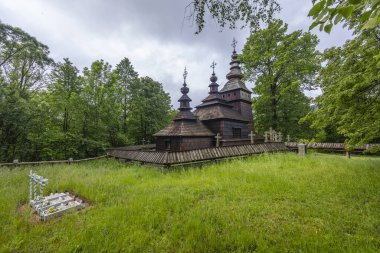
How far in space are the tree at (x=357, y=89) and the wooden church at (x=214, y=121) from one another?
31.6 feet

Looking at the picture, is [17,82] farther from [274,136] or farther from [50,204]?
[274,136]

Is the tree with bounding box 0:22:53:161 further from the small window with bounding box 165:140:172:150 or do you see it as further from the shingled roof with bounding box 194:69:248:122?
the shingled roof with bounding box 194:69:248:122

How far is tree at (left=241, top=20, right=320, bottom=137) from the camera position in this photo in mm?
17406

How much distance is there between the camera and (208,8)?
3.67 meters

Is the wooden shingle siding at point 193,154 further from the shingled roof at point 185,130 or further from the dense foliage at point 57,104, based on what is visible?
the dense foliage at point 57,104

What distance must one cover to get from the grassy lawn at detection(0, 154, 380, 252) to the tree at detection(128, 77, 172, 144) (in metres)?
17.6

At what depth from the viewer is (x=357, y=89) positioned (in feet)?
20.3

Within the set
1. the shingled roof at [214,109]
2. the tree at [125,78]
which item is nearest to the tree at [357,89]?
the shingled roof at [214,109]

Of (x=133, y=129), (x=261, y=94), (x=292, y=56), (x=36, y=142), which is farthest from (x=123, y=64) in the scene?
(x=292, y=56)

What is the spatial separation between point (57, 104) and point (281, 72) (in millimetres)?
24435

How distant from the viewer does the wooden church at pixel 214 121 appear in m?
14.9

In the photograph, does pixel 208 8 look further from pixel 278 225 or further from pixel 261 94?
pixel 261 94

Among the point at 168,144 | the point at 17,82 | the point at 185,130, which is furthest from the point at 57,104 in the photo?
the point at 185,130

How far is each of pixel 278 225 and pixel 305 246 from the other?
2.62ft
